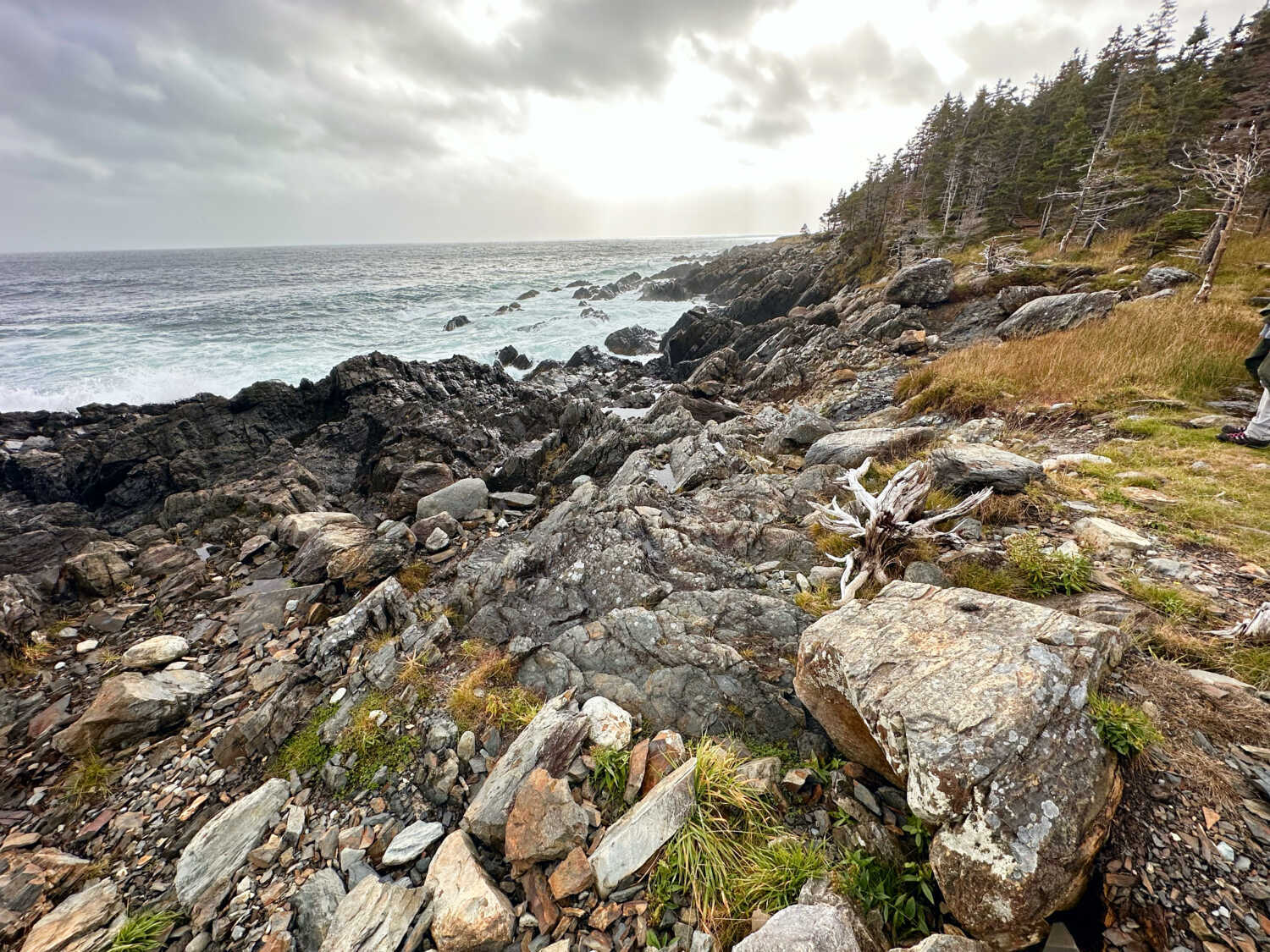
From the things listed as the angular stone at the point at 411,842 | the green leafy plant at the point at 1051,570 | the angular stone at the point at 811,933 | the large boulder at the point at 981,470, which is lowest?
the angular stone at the point at 411,842

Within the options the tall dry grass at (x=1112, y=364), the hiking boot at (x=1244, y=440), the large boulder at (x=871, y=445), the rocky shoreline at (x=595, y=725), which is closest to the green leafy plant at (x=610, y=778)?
the rocky shoreline at (x=595, y=725)

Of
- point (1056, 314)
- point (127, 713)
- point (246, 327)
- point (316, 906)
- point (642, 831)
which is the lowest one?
point (127, 713)

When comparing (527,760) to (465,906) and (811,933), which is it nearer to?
(465,906)

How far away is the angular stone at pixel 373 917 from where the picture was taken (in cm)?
310

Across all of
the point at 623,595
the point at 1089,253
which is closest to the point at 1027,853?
the point at 623,595

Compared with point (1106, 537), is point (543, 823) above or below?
below

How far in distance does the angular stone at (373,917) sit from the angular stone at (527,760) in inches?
20.7

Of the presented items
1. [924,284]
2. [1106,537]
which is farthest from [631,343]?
[1106,537]

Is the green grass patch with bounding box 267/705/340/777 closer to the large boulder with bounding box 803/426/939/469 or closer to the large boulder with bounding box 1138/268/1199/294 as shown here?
the large boulder with bounding box 803/426/939/469

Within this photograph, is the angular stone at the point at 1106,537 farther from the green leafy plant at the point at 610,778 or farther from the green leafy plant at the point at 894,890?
the green leafy plant at the point at 610,778

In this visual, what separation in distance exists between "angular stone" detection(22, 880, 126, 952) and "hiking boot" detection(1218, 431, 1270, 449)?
1363cm

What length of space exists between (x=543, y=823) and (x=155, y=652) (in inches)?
288

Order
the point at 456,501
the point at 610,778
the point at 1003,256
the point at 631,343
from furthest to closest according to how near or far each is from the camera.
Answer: the point at 631,343 < the point at 1003,256 < the point at 456,501 < the point at 610,778

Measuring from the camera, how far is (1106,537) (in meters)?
4.91
